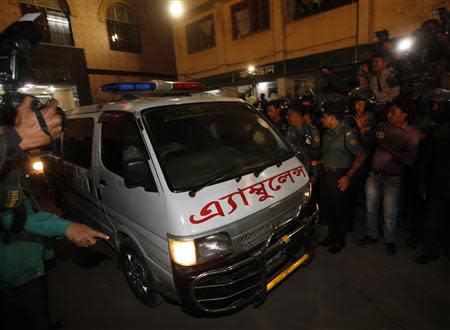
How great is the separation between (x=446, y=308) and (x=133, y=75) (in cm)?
1597

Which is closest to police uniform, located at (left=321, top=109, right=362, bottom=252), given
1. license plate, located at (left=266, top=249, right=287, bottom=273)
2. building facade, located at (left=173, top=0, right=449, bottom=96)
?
license plate, located at (left=266, top=249, right=287, bottom=273)

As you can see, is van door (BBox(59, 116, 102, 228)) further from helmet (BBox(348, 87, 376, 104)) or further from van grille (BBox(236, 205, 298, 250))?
helmet (BBox(348, 87, 376, 104))

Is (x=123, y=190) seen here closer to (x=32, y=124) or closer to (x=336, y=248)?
(x=32, y=124)

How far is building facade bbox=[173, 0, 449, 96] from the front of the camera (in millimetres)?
9406

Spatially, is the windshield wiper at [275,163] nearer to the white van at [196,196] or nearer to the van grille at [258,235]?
the white van at [196,196]

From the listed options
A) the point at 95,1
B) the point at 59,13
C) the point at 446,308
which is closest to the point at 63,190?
the point at 446,308

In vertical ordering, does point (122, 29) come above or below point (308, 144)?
above

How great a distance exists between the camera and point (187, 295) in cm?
213

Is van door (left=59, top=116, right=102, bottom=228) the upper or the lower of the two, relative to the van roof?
lower

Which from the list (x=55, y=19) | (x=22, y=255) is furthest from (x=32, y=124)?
(x=55, y=19)

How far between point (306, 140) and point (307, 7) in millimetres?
9715

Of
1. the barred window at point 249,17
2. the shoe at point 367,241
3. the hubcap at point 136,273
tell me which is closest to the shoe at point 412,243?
the shoe at point 367,241

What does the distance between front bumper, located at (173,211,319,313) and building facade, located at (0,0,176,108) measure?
1187cm

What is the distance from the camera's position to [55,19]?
11859 mm
